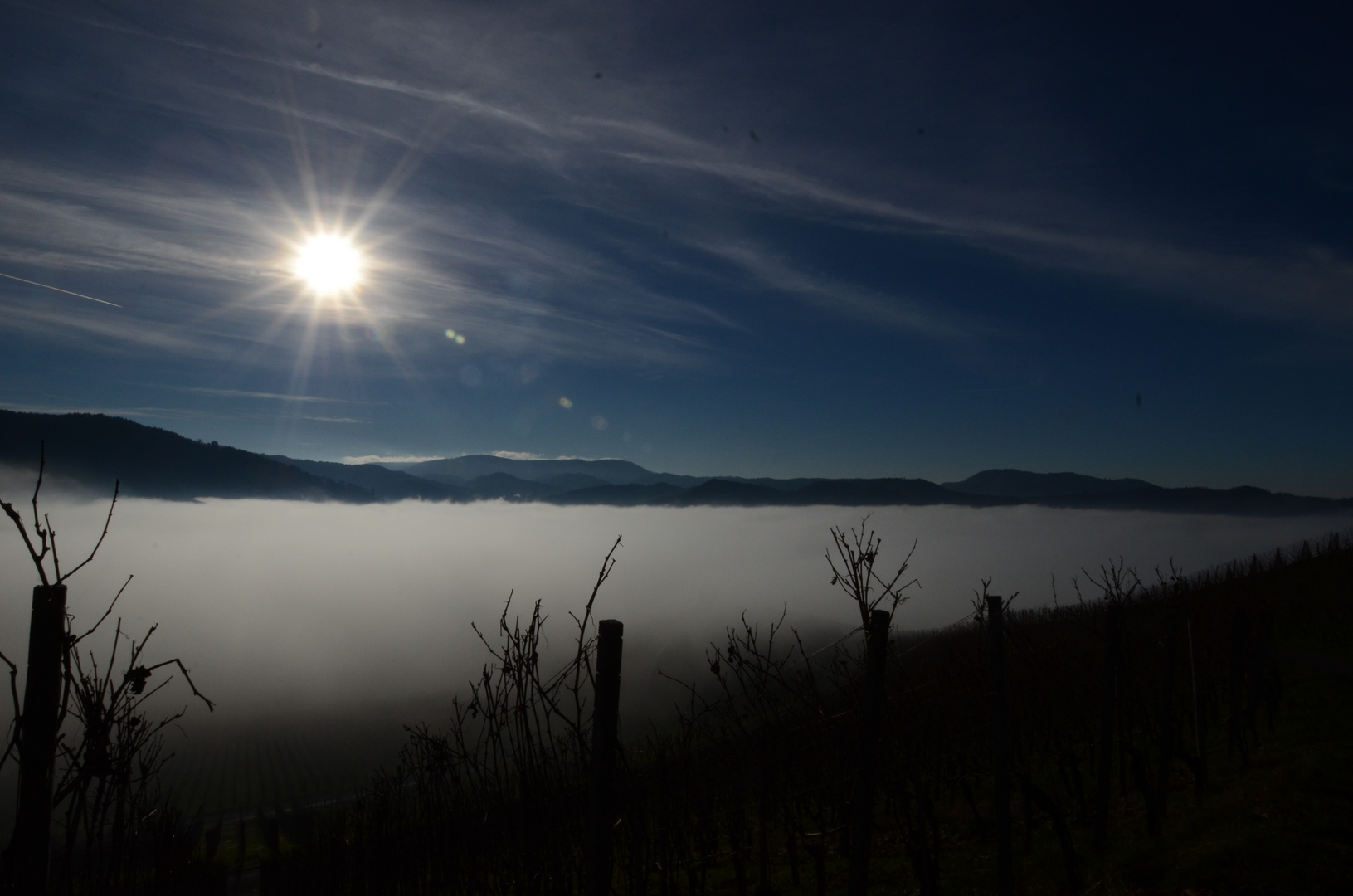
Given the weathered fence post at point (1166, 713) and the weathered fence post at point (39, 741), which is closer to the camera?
the weathered fence post at point (39, 741)

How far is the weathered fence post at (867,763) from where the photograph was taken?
4.93 meters

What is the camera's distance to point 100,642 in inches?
5477

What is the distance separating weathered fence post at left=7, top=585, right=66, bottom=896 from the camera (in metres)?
2.87

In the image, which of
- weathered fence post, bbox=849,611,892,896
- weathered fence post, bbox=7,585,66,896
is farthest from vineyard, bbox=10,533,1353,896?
weathered fence post, bbox=7,585,66,896

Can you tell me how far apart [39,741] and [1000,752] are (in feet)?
22.2

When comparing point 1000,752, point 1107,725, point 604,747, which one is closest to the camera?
point 604,747

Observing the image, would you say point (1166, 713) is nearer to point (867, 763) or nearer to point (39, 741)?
point (867, 763)

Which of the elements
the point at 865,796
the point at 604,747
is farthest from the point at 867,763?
the point at 604,747

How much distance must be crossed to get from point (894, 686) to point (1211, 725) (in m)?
10.7

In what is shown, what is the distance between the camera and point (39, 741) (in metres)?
2.95

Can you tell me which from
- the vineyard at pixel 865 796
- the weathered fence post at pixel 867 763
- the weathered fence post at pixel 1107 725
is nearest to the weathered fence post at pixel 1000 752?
the vineyard at pixel 865 796

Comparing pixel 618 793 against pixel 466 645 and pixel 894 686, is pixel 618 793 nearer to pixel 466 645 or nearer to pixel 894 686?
pixel 894 686

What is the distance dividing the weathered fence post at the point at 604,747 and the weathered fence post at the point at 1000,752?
3851mm

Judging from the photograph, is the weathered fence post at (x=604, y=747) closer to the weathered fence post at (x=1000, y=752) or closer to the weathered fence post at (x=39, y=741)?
the weathered fence post at (x=39, y=741)
